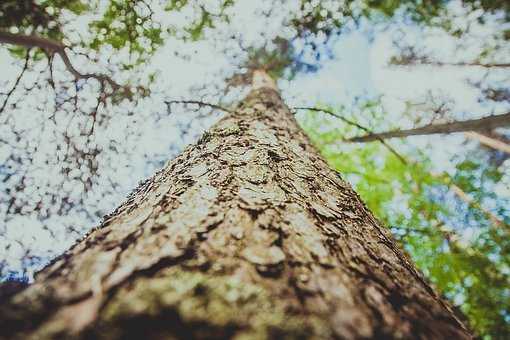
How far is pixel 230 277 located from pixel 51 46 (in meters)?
4.40

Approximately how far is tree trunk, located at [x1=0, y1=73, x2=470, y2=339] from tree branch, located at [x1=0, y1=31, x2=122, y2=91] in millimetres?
3360

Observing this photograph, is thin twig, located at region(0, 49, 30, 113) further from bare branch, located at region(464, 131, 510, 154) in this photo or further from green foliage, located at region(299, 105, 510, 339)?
bare branch, located at region(464, 131, 510, 154)

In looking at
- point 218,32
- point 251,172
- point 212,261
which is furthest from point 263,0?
point 212,261

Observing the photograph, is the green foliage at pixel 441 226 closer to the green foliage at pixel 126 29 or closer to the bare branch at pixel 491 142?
the bare branch at pixel 491 142

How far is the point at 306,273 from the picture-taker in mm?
917

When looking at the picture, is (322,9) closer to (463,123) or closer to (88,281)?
(463,123)

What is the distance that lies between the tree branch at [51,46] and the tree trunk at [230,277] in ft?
11.0

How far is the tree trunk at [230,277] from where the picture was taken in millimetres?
721

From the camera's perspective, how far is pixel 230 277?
2.79 ft

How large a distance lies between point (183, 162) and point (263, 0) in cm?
479

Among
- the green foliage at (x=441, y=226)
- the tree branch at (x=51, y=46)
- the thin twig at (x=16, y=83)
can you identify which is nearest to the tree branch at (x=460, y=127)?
the green foliage at (x=441, y=226)

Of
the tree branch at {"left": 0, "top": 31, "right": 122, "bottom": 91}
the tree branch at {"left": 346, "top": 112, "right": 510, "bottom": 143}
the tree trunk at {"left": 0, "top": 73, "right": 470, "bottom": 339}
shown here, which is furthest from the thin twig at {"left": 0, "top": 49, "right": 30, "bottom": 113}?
the tree branch at {"left": 346, "top": 112, "right": 510, "bottom": 143}

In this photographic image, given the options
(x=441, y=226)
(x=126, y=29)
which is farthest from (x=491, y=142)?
(x=126, y=29)

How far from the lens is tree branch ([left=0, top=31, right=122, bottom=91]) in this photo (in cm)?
363
